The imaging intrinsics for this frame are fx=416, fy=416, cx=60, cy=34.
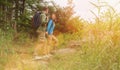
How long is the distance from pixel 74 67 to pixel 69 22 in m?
14.7

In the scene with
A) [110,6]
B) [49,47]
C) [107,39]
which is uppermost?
[110,6]

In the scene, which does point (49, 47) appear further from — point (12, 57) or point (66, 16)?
point (66, 16)

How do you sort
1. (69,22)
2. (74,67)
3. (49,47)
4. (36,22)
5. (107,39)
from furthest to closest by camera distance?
1. (69,22)
2. (49,47)
3. (36,22)
4. (74,67)
5. (107,39)

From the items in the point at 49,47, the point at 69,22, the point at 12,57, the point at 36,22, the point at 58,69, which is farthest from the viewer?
the point at 69,22

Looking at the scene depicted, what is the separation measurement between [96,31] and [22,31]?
1401 centimetres

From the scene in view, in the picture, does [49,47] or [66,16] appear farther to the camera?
[66,16]

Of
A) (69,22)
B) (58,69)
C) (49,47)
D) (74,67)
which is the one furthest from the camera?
(69,22)

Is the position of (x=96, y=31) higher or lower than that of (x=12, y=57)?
higher

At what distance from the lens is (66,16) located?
2208 cm

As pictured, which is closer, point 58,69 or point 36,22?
point 58,69

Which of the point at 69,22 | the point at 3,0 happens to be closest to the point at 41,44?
the point at 3,0

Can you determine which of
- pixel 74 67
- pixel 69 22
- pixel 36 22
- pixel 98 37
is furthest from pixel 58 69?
pixel 69 22

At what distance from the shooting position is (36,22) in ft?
44.3

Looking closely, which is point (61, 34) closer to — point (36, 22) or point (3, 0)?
point (3, 0)
